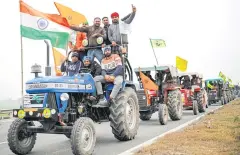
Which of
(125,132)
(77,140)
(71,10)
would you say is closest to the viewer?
(77,140)

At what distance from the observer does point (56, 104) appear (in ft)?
27.2

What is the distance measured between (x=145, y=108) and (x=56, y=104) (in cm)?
807

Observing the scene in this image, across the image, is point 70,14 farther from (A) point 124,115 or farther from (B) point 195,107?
(B) point 195,107

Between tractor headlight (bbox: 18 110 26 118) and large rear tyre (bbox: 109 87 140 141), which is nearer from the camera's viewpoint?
tractor headlight (bbox: 18 110 26 118)

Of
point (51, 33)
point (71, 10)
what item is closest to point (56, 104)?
point (51, 33)

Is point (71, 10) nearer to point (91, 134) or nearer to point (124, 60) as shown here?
point (124, 60)

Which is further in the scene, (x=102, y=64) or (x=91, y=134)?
(x=102, y=64)

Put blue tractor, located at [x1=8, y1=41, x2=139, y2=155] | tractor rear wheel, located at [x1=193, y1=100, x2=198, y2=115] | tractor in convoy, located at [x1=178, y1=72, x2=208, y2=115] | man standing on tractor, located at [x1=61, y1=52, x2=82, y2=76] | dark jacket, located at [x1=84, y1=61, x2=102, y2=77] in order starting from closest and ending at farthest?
blue tractor, located at [x1=8, y1=41, x2=139, y2=155], man standing on tractor, located at [x1=61, y1=52, x2=82, y2=76], dark jacket, located at [x1=84, y1=61, x2=102, y2=77], tractor rear wheel, located at [x1=193, y1=100, x2=198, y2=115], tractor in convoy, located at [x1=178, y1=72, x2=208, y2=115]

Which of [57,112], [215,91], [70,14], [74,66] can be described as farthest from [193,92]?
[57,112]

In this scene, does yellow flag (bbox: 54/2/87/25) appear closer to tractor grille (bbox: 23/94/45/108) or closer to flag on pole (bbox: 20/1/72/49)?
flag on pole (bbox: 20/1/72/49)

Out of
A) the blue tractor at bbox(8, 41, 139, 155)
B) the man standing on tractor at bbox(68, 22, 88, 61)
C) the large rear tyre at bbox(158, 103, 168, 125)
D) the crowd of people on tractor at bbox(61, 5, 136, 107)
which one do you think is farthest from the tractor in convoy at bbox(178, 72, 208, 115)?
the blue tractor at bbox(8, 41, 139, 155)

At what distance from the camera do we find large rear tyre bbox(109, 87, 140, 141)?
31.8 ft

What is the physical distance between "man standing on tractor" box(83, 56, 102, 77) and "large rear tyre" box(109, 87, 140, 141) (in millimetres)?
841

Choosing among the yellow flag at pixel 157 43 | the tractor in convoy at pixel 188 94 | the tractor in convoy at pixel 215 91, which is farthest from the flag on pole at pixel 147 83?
the tractor in convoy at pixel 215 91
